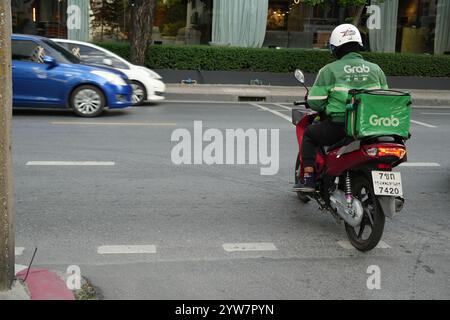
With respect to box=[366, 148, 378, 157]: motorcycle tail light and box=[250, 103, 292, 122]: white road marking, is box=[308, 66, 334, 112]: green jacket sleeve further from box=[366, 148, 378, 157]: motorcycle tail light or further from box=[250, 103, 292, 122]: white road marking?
box=[250, 103, 292, 122]: white road marking

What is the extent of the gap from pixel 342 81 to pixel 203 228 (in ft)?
6.02

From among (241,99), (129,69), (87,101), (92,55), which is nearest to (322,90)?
(87,101)

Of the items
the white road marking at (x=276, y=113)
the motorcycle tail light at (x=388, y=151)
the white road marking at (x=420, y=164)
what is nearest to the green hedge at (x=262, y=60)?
the white road marking at (x=276, y=113)

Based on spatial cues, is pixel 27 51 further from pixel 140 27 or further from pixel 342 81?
pixel 342 81

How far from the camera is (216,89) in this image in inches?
690

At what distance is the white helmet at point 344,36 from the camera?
17.4 feet

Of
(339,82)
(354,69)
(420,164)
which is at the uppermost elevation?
(354,69)

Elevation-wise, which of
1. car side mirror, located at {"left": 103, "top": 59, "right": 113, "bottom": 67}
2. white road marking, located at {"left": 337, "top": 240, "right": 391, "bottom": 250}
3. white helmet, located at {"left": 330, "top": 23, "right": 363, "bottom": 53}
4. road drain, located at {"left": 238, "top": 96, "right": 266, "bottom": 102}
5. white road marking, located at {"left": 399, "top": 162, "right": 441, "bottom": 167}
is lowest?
white road marking, located at {"left": 337, "top": 240, "right": 391, "bottom": 250}

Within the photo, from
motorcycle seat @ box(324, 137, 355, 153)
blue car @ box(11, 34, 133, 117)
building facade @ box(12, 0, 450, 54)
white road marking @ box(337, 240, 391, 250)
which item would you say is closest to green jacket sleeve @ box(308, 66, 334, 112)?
motorcycle seat @ box(324, 137, 355, 153)

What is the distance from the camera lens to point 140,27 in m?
17.7

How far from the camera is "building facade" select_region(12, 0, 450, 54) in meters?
19.4

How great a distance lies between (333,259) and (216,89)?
12.8 metres

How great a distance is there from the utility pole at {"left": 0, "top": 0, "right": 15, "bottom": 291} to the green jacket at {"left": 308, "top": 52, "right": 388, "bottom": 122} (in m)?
2.64

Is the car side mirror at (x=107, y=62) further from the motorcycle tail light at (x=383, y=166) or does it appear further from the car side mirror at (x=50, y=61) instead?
the motorcycle tail light at (x=383, y=166)
